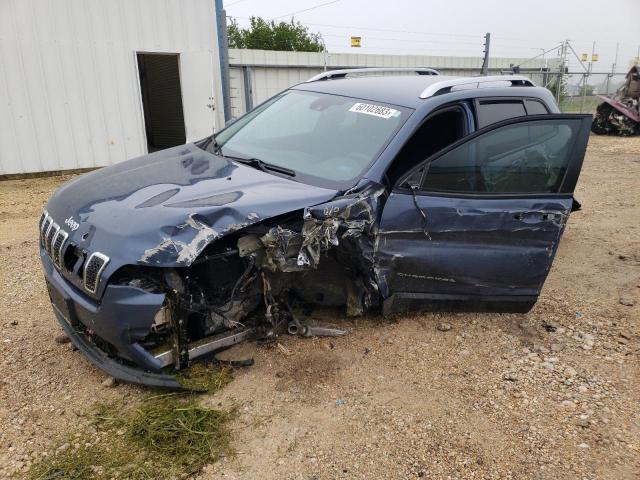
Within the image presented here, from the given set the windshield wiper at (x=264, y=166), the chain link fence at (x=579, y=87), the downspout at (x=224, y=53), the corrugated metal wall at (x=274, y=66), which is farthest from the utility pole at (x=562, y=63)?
the windshield wiper at (x=264, y=166)

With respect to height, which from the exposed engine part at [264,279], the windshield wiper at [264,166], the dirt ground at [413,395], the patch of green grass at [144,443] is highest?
the windshield wiper at [264,166]

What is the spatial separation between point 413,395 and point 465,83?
226 centimetres

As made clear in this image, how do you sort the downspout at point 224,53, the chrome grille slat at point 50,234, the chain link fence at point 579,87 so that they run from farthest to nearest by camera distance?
the chain link fence at point 579,87 → the downspout at point 224,53 → the chrome grille slat at point 50,234

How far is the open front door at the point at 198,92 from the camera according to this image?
10078 millimetres

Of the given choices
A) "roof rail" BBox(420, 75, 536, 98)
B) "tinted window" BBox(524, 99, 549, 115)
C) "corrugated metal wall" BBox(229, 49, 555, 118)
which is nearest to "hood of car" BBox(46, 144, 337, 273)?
"roof rail" BBox(420, 75, 536, 98)

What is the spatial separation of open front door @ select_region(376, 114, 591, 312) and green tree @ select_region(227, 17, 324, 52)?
29579 mm

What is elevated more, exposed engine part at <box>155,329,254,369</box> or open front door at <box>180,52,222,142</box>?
open front door at <box>180,52,222,142</box>

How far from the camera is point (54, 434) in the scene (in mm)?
2670

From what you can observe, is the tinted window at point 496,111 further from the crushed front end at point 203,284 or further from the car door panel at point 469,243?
the crushed front end at point 203,284

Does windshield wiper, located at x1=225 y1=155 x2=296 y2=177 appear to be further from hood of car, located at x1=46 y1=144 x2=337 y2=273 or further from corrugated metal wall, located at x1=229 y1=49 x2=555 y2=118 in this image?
corrugated metal wall, located at x1=229 y1=49 x2=555 y2=118

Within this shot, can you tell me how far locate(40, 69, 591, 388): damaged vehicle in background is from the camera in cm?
276

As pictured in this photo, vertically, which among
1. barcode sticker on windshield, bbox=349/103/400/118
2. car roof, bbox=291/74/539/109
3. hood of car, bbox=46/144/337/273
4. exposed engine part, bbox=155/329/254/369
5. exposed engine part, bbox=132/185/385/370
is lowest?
exposed engine part, bbox=155/329/254/369

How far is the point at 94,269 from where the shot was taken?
2.67m

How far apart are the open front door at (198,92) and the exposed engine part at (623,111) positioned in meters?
11.9
